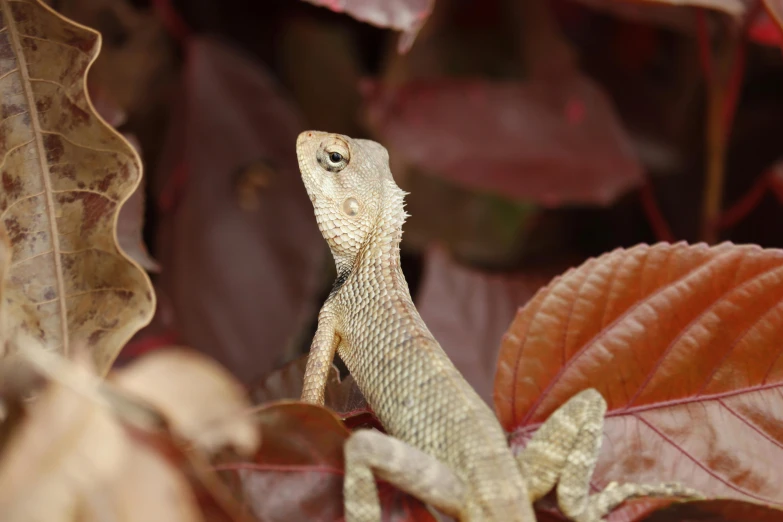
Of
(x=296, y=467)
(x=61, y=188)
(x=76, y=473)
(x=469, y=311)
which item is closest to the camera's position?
(x=76, y=473)

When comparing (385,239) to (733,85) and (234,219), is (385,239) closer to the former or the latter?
(234,219)

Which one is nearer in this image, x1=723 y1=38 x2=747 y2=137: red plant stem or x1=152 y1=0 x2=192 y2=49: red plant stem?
x1=723 y1=38 x2=747 y2=137: red plant stem

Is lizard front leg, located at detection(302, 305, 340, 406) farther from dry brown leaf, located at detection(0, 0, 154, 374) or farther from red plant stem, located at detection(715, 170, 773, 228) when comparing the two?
red plant stem, located at detection(715, 170, 773, 228)

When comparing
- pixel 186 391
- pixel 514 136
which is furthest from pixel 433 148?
pixel 186 391

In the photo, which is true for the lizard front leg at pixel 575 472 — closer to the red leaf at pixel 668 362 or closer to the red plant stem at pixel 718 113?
the red leaf at pixel 668 362

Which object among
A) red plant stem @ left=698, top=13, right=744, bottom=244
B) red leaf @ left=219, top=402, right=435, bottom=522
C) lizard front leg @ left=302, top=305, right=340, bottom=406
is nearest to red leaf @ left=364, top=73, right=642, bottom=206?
red plant stem @ left=698, top=13, right=744, bottom=244

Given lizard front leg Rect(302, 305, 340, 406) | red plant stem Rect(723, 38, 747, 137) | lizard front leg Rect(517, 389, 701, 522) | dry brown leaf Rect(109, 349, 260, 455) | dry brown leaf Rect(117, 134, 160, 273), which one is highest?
red plant stem Rect(723, 38, 747, 137)

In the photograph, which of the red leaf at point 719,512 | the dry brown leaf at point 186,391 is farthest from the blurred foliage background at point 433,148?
the dry brown leaf at point 186,391

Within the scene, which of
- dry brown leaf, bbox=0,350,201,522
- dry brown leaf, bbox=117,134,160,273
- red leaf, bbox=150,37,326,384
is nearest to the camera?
dry brown leaf, bbox=0,350,201,522
